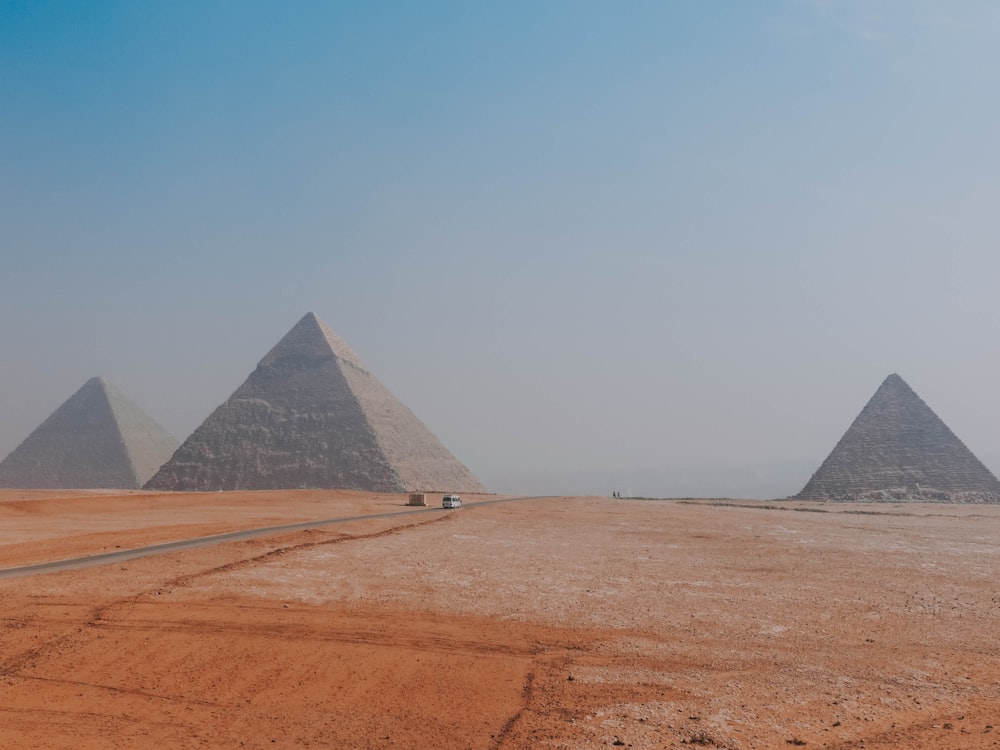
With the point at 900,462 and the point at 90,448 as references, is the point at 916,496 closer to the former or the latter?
the point at 900,462

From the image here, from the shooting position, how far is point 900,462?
86250 mm

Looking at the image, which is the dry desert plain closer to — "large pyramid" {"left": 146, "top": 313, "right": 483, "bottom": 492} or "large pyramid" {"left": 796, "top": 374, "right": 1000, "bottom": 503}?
"large pyramid" {"left": 796, "top": 374, "right": 1000, "bottom": 503}

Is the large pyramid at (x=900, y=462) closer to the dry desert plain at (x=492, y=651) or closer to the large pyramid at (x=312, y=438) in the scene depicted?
the large pyramid at (x=312, y=438)

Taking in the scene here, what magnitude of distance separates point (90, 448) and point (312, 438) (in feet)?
138

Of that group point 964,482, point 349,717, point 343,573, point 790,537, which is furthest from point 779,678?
point 964,482

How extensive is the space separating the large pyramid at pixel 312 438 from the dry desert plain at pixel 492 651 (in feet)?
256

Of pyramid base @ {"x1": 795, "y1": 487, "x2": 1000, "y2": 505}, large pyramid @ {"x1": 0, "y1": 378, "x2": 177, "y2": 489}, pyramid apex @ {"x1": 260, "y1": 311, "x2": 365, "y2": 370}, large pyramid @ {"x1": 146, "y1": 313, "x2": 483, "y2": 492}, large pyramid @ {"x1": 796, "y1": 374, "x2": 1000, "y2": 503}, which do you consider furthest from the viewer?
pyramid apex @ {"x1": 260, "y1": 311, "x2": 365, "y2": 370}

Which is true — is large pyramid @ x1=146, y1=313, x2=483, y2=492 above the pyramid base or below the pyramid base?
above

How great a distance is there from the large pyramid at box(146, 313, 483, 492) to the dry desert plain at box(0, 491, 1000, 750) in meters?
77.9

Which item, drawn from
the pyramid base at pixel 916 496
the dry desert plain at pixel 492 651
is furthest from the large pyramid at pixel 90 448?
the pyramid base at pixel 916 496

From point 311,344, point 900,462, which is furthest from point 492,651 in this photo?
point 311,344

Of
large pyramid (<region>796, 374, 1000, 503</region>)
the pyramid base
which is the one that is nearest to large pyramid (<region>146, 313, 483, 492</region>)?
large pyramid (<region>796, 374, 1000, 503</region>)

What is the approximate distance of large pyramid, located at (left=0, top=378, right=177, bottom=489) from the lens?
388 feet

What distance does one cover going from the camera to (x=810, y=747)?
9.06m
